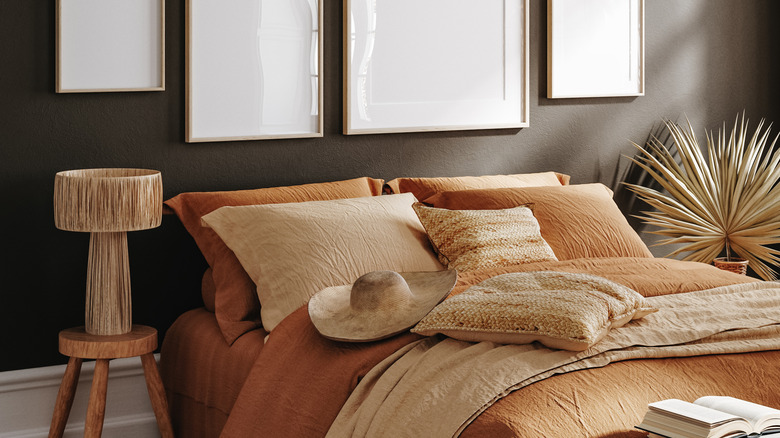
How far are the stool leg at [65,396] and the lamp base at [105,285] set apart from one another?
14 centimetres

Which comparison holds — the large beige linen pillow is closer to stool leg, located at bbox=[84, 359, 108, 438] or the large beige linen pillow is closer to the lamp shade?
the lamp shade

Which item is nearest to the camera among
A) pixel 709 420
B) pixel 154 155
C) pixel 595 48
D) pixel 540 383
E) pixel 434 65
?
pixel 709 420

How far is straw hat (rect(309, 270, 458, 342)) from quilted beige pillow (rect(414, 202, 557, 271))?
1.44 ft

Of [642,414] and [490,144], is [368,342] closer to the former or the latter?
[642,414]

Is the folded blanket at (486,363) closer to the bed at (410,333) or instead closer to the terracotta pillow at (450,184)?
the bed at (410,333)

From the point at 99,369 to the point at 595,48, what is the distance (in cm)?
276

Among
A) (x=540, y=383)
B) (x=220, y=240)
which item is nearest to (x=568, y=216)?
(x=220, y=240)

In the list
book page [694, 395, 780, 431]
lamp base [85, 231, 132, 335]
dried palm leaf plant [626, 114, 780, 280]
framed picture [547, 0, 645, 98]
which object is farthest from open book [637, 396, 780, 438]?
framed picture [547, 0, 645, 98]

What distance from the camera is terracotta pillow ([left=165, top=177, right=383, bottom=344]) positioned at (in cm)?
300

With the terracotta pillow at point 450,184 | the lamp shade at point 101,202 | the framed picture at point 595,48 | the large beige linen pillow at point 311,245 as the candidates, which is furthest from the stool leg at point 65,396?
the framed picture at point 595,48

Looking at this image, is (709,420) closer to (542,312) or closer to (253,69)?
(542,312)

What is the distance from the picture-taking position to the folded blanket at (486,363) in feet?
6.63

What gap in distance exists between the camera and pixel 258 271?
2928mm

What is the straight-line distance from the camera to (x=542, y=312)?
2.19 m
